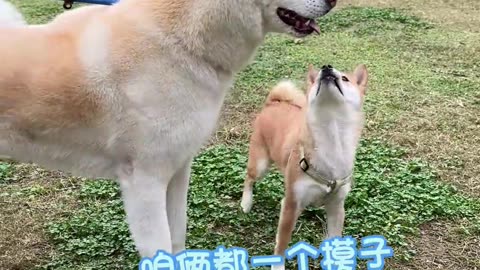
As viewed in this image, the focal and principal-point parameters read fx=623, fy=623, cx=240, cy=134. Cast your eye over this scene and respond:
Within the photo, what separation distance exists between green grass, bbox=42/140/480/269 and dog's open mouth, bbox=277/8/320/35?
124 centimetres

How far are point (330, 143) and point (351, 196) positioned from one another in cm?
66

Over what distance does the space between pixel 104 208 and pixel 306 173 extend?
120 centimetres

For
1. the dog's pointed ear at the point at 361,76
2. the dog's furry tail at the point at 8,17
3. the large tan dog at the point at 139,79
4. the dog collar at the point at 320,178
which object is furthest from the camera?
the dog's pointed ear at the point at 361,76

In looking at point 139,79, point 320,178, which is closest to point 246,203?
point 320,178

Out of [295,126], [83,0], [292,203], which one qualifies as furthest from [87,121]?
[295,126]

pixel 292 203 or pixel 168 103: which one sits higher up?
pixel 168 103

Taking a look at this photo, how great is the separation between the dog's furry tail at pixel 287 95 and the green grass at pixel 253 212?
1.71 ft

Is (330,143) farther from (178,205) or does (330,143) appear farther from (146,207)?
(146,207)

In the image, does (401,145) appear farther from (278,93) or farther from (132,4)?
(132,4)

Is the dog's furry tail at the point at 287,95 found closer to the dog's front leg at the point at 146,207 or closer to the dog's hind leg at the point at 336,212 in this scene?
the dog's hind leg at the point at 336,212

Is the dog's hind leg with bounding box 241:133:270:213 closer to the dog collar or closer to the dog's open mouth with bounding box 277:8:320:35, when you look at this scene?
the dog collar

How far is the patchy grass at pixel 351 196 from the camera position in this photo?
3010mm

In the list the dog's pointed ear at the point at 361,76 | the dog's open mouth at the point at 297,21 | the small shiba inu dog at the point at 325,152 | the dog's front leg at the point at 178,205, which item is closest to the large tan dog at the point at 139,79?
the dog's open mouth at the point at 297,21

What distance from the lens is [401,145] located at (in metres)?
4.10
